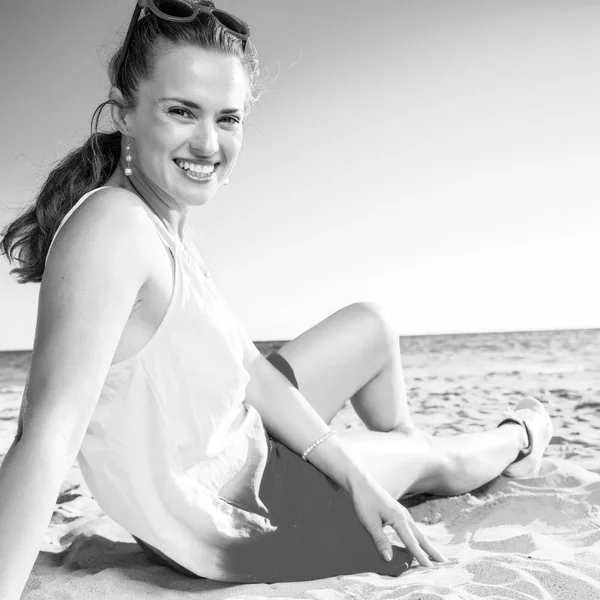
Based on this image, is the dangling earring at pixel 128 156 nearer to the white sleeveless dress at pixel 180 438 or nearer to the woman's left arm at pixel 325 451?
the white sleeveless dress at pixel 180 438

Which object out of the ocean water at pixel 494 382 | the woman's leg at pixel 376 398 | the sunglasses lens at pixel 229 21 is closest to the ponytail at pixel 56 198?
the sunglasses lens at pixel 229 21

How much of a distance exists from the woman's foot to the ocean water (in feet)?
0.70

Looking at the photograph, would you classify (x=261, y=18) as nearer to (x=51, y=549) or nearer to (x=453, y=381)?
(x=453, y=381)

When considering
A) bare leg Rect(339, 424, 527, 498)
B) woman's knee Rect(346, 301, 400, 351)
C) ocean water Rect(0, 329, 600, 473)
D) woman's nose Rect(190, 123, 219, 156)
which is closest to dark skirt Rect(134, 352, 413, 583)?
bare leg Rect(339, 424, 527, 498)

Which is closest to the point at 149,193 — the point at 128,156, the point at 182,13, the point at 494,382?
the point at 128,156

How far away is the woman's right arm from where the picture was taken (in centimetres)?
94

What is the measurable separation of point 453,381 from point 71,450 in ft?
19.0

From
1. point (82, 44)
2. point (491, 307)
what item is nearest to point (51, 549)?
point (82, 44)

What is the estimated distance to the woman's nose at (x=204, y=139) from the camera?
4.33 ft

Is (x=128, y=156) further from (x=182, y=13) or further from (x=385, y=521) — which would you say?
(x=385, y=521)

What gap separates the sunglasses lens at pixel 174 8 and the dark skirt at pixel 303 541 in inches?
35.2

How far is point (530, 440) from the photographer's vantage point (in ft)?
7.16

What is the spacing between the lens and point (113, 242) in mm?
1133

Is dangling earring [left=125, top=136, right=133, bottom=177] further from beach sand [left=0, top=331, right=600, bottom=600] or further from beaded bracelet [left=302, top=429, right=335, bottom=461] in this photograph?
beach sand [left=0, top=331, right=600, bottom=600]
